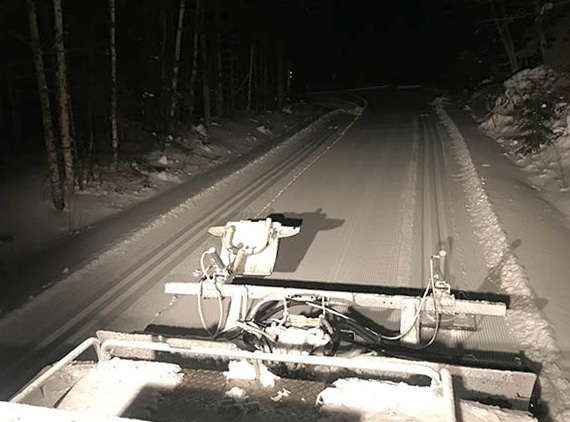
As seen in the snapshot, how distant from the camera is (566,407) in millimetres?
3809

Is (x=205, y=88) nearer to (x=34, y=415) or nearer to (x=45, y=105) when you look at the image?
(x=45, y=105)

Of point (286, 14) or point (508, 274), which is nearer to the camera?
point (508, 274)

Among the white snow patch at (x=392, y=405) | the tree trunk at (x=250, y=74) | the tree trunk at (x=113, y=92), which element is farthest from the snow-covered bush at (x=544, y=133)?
the tree trunk at (x=250, y=74)

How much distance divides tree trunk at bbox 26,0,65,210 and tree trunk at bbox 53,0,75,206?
25cm

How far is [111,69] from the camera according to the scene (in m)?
11.9

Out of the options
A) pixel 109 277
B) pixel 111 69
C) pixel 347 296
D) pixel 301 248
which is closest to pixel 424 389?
pixel 347 296

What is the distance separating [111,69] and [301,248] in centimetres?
724

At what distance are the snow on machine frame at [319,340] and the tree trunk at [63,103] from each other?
5.23m

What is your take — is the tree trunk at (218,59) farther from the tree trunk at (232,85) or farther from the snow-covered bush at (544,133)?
the snow-covered bush at (544,133)

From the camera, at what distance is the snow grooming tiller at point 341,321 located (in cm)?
379

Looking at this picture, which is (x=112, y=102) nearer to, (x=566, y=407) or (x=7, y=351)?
(x=7, y=351)

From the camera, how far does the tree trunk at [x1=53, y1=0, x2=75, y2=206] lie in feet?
29.8

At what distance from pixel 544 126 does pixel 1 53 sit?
46.1ft

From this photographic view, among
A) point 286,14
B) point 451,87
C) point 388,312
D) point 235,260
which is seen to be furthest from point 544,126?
point 451,87
